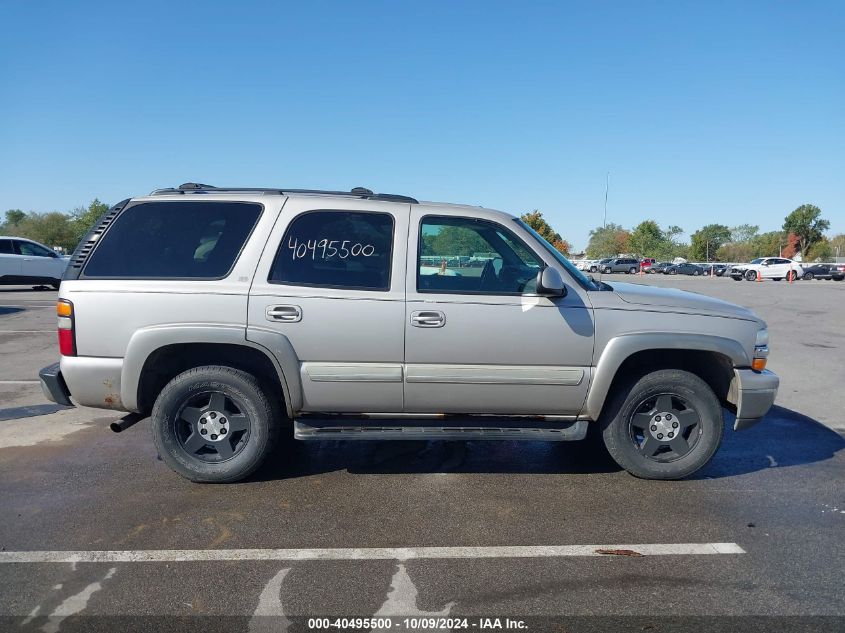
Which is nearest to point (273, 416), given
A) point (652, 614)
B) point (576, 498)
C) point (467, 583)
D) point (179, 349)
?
point (179, 349)

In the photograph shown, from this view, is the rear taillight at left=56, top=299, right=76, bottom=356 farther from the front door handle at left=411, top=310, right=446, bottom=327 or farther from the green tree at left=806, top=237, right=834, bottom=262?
the green tree at left=806, top=237, right=834, bottom=262

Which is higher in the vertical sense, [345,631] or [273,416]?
[273,416]

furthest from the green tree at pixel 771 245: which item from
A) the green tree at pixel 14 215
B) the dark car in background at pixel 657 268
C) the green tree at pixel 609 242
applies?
the green tree at pixel 14 215

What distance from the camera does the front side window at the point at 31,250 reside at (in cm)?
1983

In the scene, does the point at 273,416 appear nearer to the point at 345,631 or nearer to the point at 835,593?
the point at 345,631

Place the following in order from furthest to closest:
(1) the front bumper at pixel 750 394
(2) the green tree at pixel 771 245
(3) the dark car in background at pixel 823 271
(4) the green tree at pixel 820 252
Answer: (2) the green tree at pixel 771 245
(4) the green tree at pixel 820 252
(3) the dark car in background at pixel 823 271
(1) the front bumper at pixel 750 394

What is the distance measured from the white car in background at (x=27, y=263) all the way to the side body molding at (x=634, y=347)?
781 inches

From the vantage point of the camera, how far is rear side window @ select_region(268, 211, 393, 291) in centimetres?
434

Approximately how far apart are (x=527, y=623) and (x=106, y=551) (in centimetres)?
234

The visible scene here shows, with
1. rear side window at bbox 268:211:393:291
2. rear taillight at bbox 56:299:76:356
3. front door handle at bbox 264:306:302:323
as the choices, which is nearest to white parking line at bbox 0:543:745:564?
rear taillight at bbox 56:299:76:356

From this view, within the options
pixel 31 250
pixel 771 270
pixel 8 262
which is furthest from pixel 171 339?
pixel 771 270

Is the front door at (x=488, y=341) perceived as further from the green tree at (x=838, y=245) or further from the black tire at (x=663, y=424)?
the green tree at (x=838, y=245)

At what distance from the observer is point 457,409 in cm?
441

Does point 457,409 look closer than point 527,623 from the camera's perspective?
No
